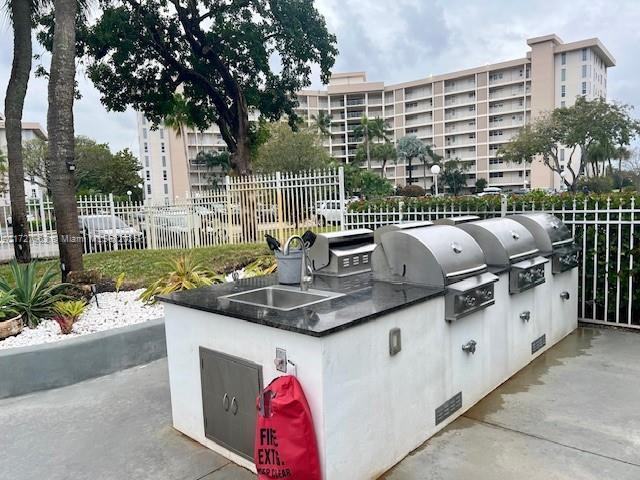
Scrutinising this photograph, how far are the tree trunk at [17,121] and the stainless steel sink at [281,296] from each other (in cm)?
797

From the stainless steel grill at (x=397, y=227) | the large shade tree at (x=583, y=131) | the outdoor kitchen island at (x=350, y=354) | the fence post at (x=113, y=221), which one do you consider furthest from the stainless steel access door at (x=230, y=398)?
the large shade tree at (x=583, y=131)

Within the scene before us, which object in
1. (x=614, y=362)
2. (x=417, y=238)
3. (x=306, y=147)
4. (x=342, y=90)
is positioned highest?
(x=342, y=90)

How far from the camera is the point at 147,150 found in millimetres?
68562

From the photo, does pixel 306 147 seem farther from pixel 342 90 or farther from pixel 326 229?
pixel 342 90

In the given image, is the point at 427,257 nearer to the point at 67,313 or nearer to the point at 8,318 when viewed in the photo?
the point at 67,313

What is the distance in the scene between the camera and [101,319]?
17.8 ft

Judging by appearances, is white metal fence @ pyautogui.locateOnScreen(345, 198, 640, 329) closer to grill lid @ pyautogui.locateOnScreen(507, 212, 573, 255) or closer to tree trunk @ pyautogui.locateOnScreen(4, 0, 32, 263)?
grill lid @ pyautogui.locateOnScreen(507, 212, 573, 255)

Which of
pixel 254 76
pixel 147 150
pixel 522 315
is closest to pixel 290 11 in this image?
pixel 254 76

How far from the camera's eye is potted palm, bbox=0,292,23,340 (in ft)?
15.6

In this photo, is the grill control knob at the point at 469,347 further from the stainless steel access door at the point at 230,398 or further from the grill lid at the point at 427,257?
the stainless steel access door at the point at 230,398

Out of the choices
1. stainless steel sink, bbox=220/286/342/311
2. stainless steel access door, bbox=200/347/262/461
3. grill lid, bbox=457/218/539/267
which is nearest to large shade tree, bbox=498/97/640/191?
grill lid, bbox=457/218/539/267

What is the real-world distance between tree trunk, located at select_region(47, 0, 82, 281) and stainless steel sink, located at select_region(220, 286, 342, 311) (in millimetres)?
3708

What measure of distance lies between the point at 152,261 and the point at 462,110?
2608 inches

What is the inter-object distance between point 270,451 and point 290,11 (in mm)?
14320
